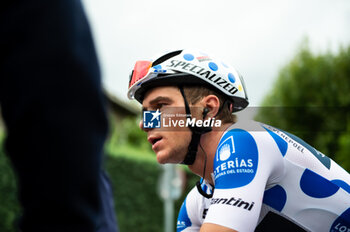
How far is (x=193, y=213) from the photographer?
3133mm

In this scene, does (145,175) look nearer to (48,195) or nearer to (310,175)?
(310,175)

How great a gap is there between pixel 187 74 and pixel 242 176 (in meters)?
0.99

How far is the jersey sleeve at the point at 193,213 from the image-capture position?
307cm

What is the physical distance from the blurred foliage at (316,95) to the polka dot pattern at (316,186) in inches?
775

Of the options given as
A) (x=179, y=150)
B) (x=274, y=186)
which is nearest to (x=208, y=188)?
(x=179, y=150)

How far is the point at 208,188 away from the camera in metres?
3.16

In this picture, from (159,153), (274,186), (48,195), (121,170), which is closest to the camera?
(48,195)

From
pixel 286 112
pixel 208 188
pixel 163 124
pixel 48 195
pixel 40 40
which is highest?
pixel 40 40

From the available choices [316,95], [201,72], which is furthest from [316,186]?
[316,95]

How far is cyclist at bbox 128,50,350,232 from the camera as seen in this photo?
224cm

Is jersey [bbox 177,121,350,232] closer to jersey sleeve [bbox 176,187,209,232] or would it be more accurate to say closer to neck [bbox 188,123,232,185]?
neck [bbox 188,123,232,185]

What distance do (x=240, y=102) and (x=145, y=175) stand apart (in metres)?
10.8

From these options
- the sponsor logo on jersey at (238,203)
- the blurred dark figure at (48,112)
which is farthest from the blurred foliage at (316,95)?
the blurred dark figure at (48,112)

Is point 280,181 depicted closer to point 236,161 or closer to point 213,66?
point 236,161
